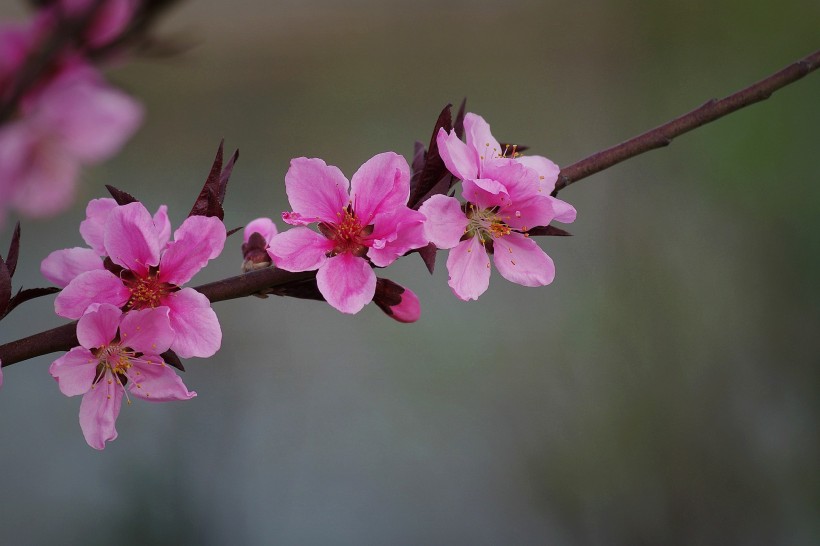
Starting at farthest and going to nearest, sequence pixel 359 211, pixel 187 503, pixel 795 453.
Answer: pixel 795 453
pixel 187 503
pixel 359 211

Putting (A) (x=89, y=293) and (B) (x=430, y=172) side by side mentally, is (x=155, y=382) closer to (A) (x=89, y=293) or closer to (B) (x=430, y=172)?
(A) (x=89, y=293)

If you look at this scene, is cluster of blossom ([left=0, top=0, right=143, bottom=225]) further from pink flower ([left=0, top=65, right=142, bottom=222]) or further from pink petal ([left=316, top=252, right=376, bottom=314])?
pink petal ([left=316, top=252, right=376, bottom=314])

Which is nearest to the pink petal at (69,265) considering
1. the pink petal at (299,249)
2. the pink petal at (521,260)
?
the pink petal at (299,249)

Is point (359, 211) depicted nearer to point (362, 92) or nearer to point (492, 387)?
point (492, 387)

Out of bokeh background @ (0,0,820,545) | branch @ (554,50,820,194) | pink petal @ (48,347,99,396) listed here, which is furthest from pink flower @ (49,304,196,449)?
bokeh background @ (0,0,820,545)

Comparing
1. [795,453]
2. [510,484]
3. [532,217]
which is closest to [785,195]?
[795,453]

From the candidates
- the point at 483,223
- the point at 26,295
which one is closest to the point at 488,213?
the point at 483,223
